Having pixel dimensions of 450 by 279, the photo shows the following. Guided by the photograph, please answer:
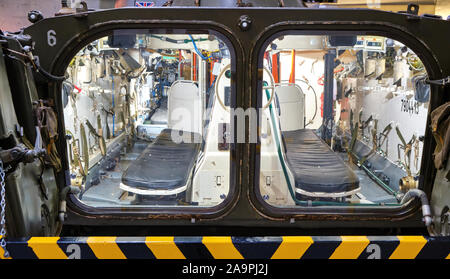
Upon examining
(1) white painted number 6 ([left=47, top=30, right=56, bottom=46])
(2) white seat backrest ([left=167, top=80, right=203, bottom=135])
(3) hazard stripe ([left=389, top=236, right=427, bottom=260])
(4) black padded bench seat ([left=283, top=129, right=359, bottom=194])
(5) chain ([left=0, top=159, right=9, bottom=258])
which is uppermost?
(1) white painted number 6 ([left=47, top=30, right=56, bottom=46])

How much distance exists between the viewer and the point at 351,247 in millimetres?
1801

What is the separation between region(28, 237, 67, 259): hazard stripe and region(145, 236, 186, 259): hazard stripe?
40 centimetres

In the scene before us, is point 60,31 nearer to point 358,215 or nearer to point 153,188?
point 153,188

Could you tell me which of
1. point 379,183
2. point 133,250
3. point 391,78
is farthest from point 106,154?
point 391,78

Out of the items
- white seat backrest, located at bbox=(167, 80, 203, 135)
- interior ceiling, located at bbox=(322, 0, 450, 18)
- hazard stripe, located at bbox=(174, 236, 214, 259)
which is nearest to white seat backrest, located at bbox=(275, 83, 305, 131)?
white seat backrest, located at bbox=(167, 80, 203, 135)

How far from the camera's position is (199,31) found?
2.25 m

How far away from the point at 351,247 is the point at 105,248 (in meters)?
1.11

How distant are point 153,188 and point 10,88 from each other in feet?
3.69

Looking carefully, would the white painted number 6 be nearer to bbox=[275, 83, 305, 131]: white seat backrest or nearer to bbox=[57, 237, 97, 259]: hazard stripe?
bbox=[57, 237, 97, 259]: hazard stripe

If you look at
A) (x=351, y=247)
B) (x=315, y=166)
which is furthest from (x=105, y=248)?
(x=315, y=166)

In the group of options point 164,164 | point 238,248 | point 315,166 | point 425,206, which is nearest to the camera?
point 238,248

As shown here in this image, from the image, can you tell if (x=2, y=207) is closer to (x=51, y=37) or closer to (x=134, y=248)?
(x=134, y=248)

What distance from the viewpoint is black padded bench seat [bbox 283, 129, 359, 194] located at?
9.45 feet

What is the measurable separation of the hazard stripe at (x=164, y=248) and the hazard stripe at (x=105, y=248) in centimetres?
14
